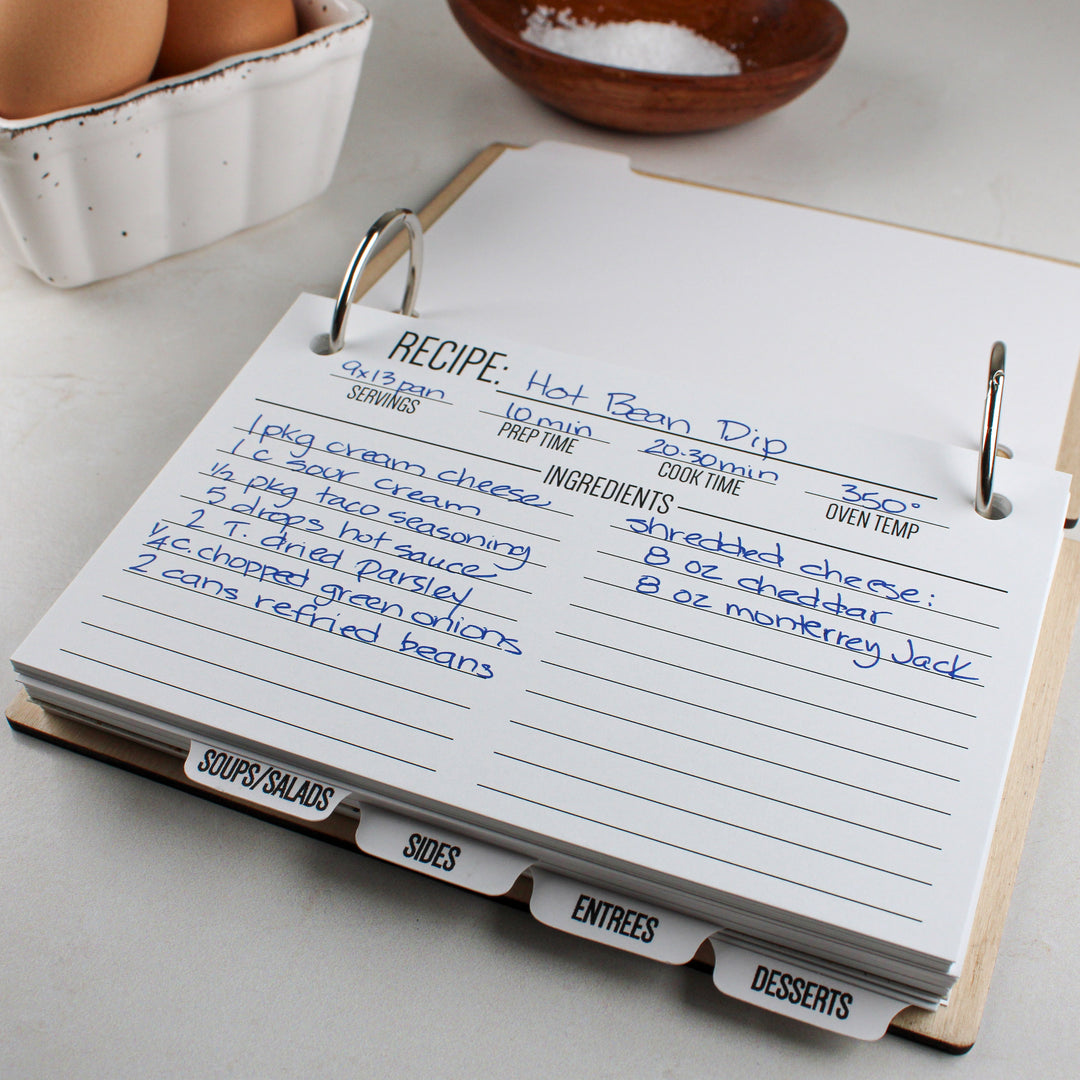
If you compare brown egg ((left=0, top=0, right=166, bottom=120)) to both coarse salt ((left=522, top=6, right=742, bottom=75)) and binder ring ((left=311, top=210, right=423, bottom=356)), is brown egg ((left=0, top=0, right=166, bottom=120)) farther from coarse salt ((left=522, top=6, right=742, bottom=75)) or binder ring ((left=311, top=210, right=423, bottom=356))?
coarse salt ((left=522, top=6, right=742, bottom=75))

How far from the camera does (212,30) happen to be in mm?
678

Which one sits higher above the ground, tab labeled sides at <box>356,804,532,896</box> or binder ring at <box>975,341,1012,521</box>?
binder ring at <box>975,341,1012,521</box>

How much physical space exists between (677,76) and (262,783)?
0.63 meters

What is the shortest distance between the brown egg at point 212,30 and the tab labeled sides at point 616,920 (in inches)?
22.0

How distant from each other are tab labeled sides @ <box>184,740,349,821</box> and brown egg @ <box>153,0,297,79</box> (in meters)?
0.47

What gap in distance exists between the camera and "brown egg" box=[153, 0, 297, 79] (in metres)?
0.67

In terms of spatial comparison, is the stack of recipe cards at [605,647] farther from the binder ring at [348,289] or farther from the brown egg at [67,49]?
the brown egg at [67,49]

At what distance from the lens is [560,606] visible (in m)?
0.47

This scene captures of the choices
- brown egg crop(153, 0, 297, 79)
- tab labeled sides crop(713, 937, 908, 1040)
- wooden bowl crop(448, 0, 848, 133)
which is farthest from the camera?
wooden bowl crop(448, 0, 848, 133)

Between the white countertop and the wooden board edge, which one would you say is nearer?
the white countertop

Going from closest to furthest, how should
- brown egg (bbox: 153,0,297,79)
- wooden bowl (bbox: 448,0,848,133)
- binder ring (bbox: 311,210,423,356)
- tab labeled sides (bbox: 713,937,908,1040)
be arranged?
tab labeled sides (bbox: 713,937,908,1040) < binder ring (bbox: 311,210,423,356) < brown egg (bbox: 153,0,297,79) < wooden bowl (bbox: 448,0,848,133)

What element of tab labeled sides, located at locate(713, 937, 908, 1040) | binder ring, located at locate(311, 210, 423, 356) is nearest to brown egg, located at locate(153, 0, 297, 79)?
binder ring, located at locate(311, 210, 423, 356)

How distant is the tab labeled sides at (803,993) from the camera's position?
0.39 m

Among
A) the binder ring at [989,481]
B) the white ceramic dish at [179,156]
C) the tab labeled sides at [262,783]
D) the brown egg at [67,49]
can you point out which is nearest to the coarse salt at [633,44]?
the white ceramic dish at [179,156]
